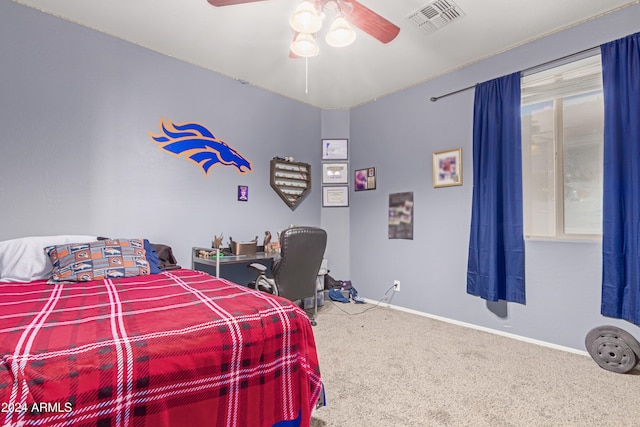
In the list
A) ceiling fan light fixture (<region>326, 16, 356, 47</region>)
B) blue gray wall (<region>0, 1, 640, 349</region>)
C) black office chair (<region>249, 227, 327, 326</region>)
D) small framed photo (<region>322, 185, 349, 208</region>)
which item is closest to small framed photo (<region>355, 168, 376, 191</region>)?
blue gray wall (<region>0, 1, 640, 349</region>)

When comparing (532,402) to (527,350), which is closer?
(532,402)

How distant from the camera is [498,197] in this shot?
2.95 meters

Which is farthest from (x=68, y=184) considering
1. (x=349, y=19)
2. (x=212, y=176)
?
(x=349, y=19)

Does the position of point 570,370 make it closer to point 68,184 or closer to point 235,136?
point 235,136

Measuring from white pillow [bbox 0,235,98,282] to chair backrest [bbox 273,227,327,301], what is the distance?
5.57 ft

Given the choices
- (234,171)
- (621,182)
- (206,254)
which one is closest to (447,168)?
(621,182)

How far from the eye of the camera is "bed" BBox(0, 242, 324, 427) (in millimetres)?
894

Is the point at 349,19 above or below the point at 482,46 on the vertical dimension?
below

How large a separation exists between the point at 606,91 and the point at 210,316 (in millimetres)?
3148

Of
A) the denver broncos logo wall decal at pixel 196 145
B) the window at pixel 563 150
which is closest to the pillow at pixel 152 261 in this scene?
the denver broncos logo wall decal at pixel 196 145

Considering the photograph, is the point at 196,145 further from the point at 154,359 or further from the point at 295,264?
the point at 154,359

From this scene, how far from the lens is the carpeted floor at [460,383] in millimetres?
1700

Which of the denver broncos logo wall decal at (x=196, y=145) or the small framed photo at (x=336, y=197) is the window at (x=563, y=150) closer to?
the small framed photo at (x=336, y=197)

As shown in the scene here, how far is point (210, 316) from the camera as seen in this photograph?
4.28ft
